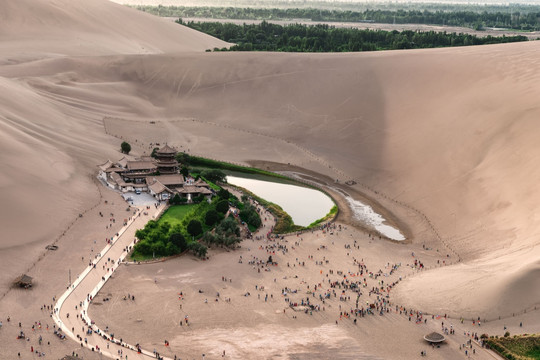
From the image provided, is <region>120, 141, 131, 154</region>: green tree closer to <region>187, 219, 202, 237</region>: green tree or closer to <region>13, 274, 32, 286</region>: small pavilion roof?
<region>187, 219, 202, 237</region>: green tree

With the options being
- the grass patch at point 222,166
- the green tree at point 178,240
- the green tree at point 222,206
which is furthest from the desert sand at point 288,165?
the green tree at point 222,206

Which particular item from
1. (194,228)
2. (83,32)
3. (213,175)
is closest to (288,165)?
(213,175)

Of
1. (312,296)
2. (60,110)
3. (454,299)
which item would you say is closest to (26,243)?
(312,296)

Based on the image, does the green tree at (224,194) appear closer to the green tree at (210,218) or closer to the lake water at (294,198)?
the lake water at (294,198)

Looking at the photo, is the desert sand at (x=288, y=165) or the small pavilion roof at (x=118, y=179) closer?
the desert sand at (x=288, y=165)

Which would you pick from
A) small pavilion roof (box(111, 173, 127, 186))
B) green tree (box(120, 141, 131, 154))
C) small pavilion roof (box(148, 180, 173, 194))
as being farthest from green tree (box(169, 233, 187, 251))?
green tree (box(120, 141, 131, 154))

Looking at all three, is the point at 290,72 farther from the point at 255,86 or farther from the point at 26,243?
the point at 26,243

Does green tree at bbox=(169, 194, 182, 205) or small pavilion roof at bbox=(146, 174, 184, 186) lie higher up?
small pavilion roof at bbox=(146, 174, 184, 186)
